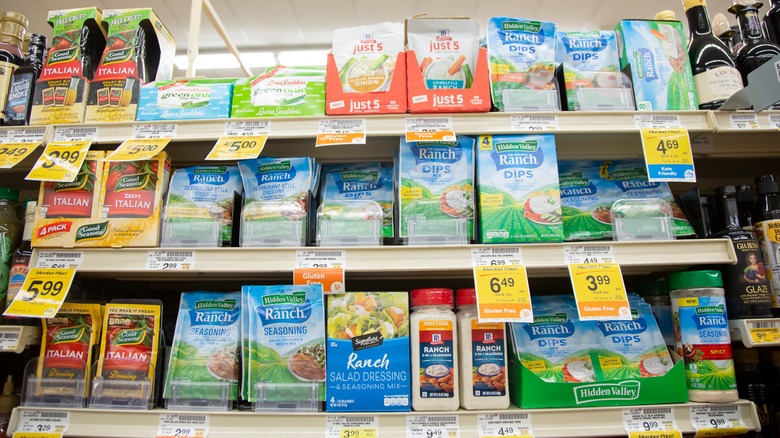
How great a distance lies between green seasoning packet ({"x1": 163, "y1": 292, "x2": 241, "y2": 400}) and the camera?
4.08ft

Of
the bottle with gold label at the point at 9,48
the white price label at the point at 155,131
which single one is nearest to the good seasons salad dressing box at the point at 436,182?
the white price label at the point at 155,131

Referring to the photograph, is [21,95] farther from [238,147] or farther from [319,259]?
[319,259]

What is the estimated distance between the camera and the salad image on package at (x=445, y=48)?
142cm

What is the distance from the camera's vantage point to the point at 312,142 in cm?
157

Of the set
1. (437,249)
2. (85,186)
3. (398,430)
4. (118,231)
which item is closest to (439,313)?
(437,249)

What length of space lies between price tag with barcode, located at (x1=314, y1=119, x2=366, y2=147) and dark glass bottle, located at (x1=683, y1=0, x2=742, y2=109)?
1.07 meters

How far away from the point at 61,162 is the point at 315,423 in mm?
1063

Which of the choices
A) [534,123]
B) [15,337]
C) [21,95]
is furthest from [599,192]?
[21,95]

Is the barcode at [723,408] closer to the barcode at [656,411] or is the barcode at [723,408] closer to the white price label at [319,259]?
the barcode at [656,411]

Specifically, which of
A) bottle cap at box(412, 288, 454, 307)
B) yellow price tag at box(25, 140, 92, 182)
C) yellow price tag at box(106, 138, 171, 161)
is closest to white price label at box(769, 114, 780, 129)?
bottle cap at box(412, 288, 454, 307)

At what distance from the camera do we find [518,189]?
130 cm

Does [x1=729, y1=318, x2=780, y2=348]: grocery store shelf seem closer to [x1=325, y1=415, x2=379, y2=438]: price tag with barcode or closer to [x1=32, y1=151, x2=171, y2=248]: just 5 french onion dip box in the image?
[x1=325, y1=415, x2=379, y2=438]: price tag with barcode

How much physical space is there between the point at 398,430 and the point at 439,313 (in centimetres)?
32

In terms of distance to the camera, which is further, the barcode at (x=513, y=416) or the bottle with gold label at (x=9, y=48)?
the bottle with gold label at (x=9, y=48)
